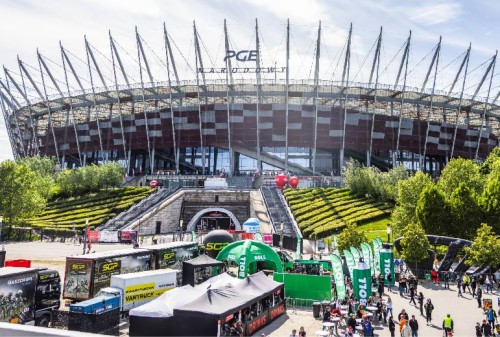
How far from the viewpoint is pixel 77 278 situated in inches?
985

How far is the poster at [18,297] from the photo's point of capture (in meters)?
19.6

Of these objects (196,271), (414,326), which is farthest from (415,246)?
(196,271)

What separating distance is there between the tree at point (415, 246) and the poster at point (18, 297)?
1156 inches

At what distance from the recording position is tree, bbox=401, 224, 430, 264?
36531mm

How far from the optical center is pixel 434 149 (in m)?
97.9

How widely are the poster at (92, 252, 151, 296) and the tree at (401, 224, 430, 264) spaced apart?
2217cm

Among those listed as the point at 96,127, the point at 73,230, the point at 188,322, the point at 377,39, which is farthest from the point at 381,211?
the point at 96,127

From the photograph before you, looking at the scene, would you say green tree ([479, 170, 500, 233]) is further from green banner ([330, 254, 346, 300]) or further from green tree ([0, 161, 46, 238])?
green tree ([0, 161, 46, 238])

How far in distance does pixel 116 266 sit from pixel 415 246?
25.0 metres

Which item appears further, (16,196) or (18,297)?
(16,196)

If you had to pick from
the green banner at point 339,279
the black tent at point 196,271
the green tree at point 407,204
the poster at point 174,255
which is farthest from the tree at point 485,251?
the poster at point 174,255

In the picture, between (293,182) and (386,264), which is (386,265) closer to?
(386,264)

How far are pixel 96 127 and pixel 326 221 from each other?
67.5 m

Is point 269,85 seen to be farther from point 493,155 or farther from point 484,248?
point 484,248
